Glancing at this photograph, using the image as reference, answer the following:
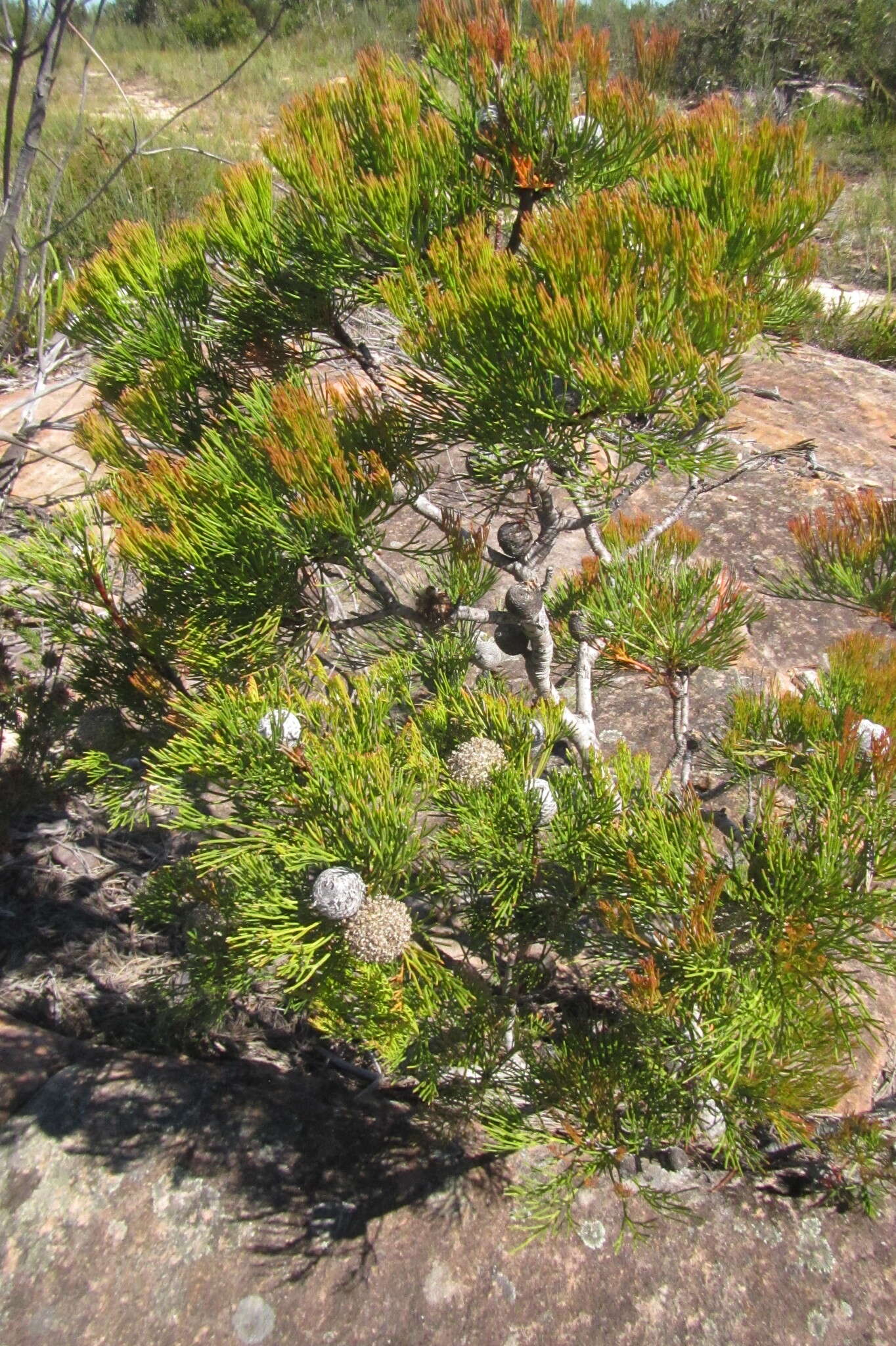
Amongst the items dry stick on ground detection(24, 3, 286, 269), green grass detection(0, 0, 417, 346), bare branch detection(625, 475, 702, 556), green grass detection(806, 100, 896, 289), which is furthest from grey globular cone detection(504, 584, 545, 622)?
green grass detection(806, 100, 896, 289)

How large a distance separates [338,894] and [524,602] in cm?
43

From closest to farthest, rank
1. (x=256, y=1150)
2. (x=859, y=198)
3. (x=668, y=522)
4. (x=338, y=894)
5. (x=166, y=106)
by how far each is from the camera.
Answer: (x=338, y=894), (x=256, y=1150), (x=668, y=522), (x=859, y=198), (x=166, y=106)

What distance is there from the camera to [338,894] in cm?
68

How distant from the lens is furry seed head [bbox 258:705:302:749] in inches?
29.3

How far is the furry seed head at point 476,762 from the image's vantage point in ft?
2.68

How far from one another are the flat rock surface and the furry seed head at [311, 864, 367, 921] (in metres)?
0.46

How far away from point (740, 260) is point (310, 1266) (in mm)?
1117

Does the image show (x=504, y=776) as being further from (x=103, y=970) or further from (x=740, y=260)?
(x=103, y=970)

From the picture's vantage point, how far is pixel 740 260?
75cm

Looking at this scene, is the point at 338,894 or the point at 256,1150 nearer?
the point at 338,894

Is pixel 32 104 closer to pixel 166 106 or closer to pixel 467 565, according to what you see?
pixel 467 565

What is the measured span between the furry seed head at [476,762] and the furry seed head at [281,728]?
16 centimetres

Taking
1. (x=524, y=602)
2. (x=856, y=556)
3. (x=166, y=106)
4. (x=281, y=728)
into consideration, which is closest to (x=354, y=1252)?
(x=281, y=728)

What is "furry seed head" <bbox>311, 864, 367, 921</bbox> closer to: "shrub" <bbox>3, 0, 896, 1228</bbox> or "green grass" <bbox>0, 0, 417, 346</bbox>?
"shrub" <bbox>3, 0, 896, 1228</bbox>
